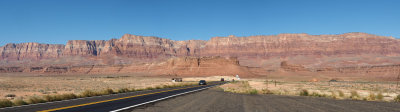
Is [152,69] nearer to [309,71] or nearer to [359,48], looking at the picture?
[309,71]

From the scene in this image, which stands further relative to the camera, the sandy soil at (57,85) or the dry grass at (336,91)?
the sandy soil at (57,85)

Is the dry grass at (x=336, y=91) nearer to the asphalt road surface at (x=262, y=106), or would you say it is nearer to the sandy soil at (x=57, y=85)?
the asphalt road surface at (x=262, y=106)

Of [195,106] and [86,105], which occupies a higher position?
[86,105]

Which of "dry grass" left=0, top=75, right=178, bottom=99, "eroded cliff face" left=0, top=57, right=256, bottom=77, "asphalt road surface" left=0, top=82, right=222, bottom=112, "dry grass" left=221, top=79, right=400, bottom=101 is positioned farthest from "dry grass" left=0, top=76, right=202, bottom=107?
"eroded cliff face" left=0, top=57, right=256, bottom=77

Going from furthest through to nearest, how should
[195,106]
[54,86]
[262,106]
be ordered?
[54,86] < [262,106] < [195,106]

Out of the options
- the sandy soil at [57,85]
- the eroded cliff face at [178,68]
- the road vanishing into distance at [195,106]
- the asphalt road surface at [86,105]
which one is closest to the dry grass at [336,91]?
the road vanishing into distance at [195,106]

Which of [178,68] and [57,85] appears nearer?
[57,85]

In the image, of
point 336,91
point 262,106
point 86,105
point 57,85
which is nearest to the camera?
point 86,105

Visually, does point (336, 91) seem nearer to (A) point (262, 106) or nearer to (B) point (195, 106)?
(A) point (262, 106)

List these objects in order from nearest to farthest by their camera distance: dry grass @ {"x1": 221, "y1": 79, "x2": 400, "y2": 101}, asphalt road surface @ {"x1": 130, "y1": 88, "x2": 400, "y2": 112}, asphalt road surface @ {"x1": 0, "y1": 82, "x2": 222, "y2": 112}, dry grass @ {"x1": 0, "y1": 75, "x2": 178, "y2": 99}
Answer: asphalt road surface @ {"x1": 0, "y1": 82, "x2": 222, "y2": 112} → asphalt road surface @ {"x1": 130, "y1": 88, "x2": 400, "y2": 112} → dry grass @ {"x1": 221, "y1": 79, "x2": 400, "y2": 101} → dry grass @ {"x1": 0, "y1": 75, "x2": 178, "y2": 99}

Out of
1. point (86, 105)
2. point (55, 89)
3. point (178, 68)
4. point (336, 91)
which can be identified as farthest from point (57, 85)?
point (178, 68)

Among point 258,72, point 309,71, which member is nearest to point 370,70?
point 309,71

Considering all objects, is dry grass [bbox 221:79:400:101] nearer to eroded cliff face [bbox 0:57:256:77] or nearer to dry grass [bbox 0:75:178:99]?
dry grass [bbox 0:75:178:99]

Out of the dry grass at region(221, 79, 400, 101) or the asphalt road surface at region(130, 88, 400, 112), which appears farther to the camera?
the dry grass at region(221, 79, 400, 101)
